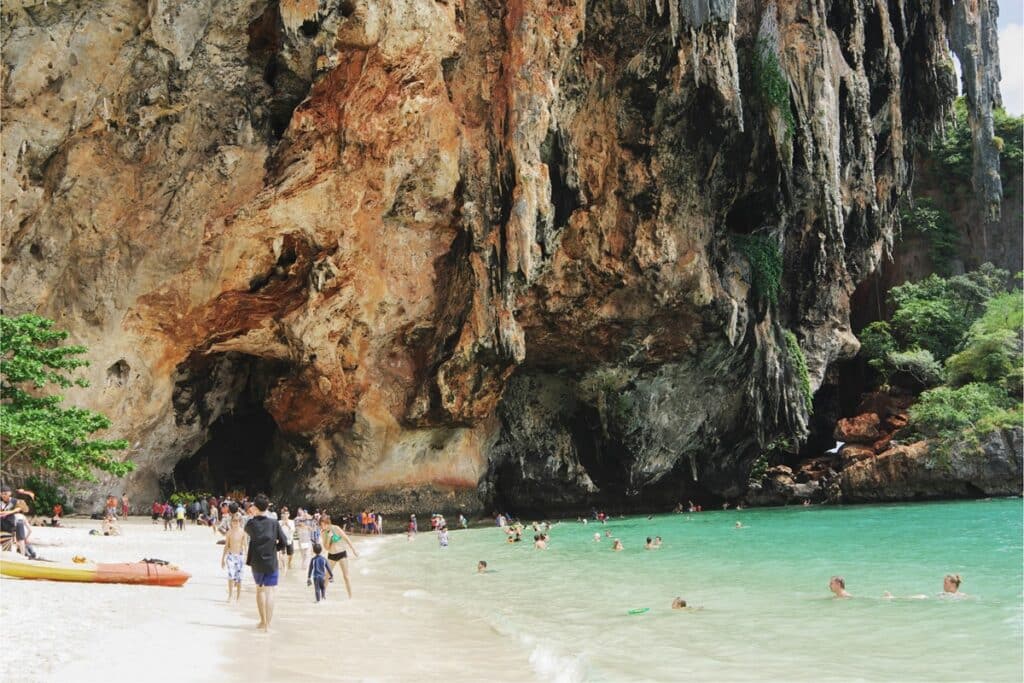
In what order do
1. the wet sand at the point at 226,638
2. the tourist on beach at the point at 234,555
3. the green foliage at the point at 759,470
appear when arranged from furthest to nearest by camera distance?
the green foliage at the point at 759,470 → the tourist on beach at the point at 234,555 → the wet sand at the point at 226,638

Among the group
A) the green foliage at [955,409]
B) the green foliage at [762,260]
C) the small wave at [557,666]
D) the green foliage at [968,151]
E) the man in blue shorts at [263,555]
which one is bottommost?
the small wave at [557,666]

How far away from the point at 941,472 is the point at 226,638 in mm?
29134

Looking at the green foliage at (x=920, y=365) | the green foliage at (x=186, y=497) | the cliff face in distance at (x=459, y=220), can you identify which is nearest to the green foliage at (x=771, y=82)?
the cliff face in distance at (x=459, y=220)

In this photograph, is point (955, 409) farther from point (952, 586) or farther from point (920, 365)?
point (952, 586)

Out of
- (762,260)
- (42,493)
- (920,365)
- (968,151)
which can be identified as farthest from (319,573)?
(968,151)

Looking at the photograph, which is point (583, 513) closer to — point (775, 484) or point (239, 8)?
point (775, 484)

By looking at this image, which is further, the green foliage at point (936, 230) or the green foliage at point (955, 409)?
the green foliage at point (936, 230)

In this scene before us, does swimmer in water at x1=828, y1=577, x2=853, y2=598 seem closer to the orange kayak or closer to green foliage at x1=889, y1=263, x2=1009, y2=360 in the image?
the orange kayak

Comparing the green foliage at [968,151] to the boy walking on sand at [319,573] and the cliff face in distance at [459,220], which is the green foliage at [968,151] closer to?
the cliff face in distance at [459,220]

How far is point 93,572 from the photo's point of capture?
8562mm

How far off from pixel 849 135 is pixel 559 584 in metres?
20.4

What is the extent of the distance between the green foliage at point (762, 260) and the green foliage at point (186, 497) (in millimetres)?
18589

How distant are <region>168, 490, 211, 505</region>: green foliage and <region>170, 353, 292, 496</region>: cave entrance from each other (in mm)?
583

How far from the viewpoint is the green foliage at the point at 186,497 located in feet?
72.2
